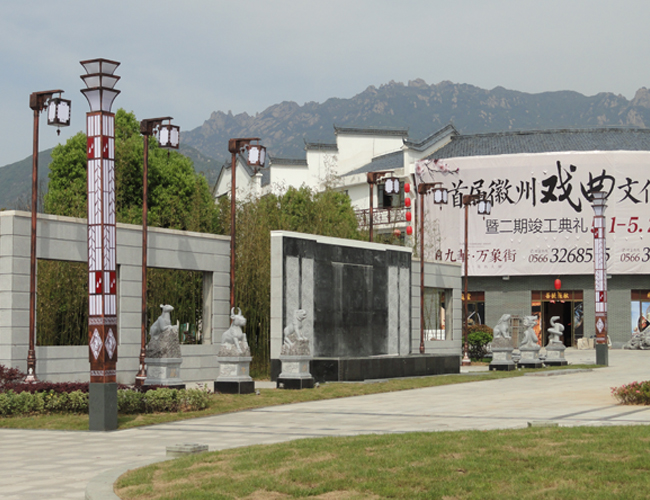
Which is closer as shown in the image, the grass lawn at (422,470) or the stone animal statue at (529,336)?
the grass lawn at (422,470)

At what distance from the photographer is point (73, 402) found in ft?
49.9

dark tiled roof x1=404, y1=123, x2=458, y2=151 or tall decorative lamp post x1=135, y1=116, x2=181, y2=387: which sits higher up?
dark tiled roof x1=404, y1=123, x2=458, y2=151

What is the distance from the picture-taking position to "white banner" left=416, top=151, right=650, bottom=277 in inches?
1900

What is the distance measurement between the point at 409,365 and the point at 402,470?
1782 cm

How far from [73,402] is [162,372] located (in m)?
2.91

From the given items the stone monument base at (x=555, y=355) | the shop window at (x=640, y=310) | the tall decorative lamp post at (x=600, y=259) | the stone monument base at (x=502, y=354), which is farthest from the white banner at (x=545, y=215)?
the stone monument base at (x=502, y=354)

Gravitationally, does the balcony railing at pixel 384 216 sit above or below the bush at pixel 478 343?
above

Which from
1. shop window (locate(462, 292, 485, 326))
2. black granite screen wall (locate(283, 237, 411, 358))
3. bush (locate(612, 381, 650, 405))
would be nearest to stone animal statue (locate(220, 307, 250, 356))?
Result: black granite screen wall (locate(283, 237, 411, 358))

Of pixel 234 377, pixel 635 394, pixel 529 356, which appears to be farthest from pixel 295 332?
pixel 529 356

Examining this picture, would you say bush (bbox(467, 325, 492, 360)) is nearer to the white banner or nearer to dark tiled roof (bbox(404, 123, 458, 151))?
the white banner

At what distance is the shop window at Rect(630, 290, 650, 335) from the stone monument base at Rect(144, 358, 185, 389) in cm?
3745

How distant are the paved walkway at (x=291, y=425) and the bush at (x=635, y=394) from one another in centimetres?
35

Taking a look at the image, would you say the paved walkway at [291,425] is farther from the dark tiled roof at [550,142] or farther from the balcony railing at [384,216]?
the balcony railing at [384,216]

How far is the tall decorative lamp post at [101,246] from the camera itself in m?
13.4
